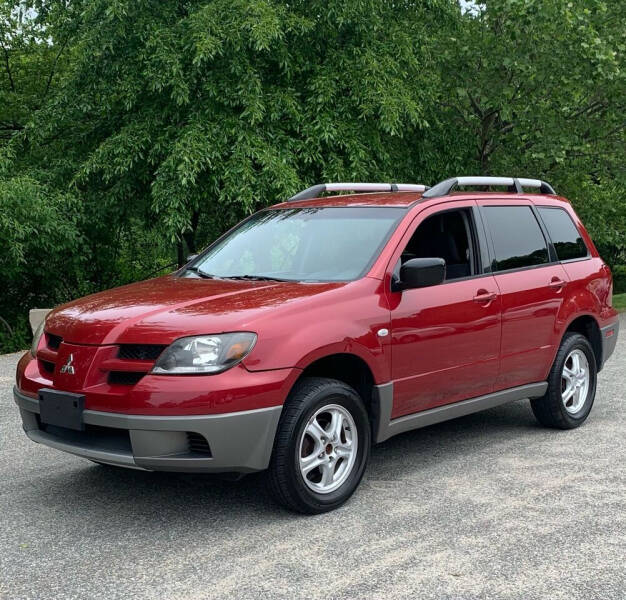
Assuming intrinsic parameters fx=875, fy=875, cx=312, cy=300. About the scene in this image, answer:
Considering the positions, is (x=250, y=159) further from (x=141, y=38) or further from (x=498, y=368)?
(x=498, y=368)

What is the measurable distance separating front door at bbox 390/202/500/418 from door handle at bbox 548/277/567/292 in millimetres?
753

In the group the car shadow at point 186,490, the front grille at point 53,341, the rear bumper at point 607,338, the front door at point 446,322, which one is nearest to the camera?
the car shadow at point 186,490

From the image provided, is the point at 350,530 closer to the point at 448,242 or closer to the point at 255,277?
the point at 255,277

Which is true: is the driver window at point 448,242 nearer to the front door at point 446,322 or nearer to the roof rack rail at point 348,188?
the front door at point 446,322

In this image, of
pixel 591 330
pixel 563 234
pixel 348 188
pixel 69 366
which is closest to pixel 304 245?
pixel 348 188

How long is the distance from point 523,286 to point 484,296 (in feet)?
1.71

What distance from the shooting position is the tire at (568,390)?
6.59m

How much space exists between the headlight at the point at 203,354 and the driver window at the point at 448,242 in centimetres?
165

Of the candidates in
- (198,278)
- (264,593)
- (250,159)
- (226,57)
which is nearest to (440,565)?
(264,593)

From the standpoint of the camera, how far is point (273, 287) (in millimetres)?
5109

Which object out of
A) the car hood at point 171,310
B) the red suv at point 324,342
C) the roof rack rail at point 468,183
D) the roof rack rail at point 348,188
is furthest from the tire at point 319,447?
the roof rack rail at point 348,188

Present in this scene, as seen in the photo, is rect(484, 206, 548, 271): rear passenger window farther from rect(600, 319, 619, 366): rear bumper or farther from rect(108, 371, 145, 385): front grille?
rect(108, 371, 145, 385): front grille

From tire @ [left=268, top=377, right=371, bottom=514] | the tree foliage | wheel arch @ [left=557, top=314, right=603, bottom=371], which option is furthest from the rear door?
the tree foliage

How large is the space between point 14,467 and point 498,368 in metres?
3.32
